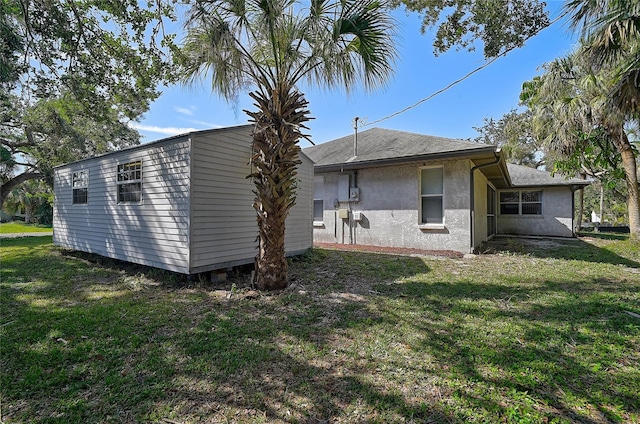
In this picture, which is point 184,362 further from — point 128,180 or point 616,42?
point 616,42

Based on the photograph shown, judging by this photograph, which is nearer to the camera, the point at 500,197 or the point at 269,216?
the point at 269,216

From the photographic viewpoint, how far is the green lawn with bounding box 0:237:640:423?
86.5 inches

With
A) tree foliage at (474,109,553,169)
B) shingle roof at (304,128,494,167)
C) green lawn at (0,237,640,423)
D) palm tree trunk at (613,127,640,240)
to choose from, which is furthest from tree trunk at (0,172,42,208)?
tree foliage at (474,109,553,169)

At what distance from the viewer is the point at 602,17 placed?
5207mm

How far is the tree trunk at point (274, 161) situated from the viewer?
4.97 meters

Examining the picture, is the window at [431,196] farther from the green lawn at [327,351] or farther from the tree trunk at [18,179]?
the tree trunk at [18,179]

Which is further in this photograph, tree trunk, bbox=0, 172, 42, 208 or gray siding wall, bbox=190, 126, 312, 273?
tree trunk, bbox=0, 172, 42, 208

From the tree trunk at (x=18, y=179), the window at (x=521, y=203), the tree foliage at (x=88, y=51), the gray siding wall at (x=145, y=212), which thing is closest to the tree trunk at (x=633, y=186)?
the window at (x=521, y=203)

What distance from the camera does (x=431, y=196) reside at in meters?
9.05

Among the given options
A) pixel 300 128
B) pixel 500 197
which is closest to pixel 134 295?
pixel 300 128

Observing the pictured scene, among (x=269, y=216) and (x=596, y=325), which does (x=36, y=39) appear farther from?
(x=596, y=325)

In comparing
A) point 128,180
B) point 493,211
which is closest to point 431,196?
point 493,211

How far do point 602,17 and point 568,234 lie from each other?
12.1 meters

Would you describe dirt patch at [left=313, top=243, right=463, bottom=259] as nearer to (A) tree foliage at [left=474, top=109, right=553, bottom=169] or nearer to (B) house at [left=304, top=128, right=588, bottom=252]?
(B) house at [left=304, top=128, right=588, bottom=252]
